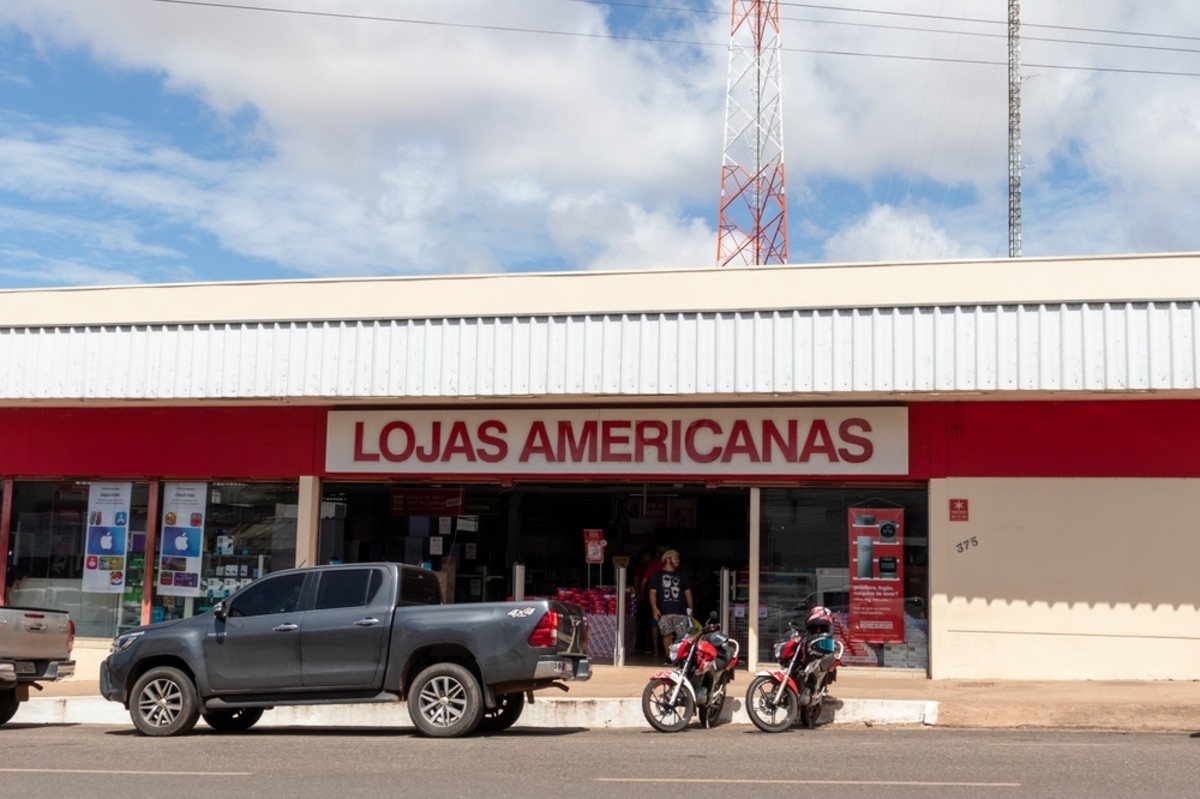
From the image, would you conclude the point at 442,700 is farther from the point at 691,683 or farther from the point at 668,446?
the point at 668,446

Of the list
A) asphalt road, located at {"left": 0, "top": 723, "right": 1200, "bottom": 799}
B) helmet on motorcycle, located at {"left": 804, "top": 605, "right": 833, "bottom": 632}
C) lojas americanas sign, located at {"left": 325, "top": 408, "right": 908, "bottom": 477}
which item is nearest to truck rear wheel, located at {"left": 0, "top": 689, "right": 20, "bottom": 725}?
asphalt road, located at {"left": 0, "top": 723, "right": 1200, "bottom": 799}

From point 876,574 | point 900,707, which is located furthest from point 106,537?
point 900,707

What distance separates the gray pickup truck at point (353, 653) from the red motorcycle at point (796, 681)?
1795 millimetres

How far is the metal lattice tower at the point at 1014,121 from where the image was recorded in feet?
109

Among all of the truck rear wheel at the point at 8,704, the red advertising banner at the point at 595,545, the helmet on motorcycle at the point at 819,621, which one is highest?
the red advertising banner at the point at 595,545

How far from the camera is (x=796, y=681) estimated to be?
1364 cm

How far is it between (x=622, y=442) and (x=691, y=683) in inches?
213

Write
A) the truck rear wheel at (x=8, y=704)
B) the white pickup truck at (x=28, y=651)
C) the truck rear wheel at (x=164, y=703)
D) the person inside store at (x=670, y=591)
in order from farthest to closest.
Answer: the person inside store at (x=670, y=591), the truck rear wheel at (x=8, y=704), the white pickup truck at (x=28, y=651), the truck rear wheel at (x=164, y=703)

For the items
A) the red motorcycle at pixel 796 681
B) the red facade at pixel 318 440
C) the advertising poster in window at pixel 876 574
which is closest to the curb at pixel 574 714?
the red motorcycle at pixel 796 681

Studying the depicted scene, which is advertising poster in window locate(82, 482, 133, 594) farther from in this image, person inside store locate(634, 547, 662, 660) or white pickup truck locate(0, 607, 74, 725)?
person inside store locate(634, 547, 662, 660)

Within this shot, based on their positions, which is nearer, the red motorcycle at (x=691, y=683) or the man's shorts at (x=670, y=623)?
the red motorcycle at (x=691, y=683)

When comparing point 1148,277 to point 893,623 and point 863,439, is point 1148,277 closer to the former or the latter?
point 863,439

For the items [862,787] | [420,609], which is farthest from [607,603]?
[862,787]

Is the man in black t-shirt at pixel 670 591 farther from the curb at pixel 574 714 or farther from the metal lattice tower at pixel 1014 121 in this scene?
the metal lattice tower at pixel 1014 121
